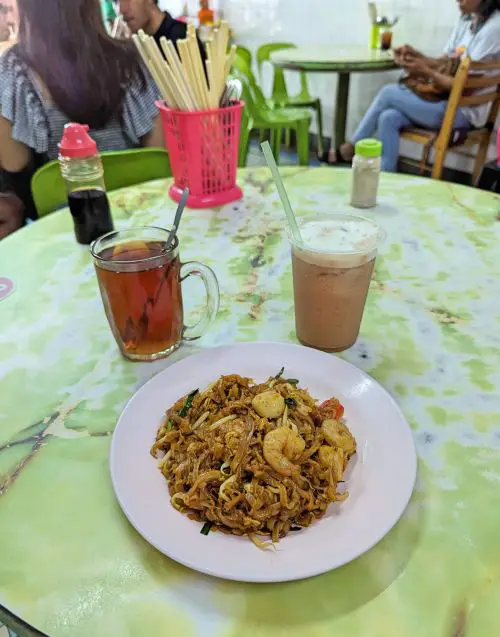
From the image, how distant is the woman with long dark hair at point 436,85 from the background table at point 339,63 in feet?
0.67

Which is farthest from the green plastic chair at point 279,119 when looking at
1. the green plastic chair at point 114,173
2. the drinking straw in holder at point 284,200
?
the drinking straw in holder at point 284,200

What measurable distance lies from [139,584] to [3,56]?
198 centimetres

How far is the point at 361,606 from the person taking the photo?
1.61 ft

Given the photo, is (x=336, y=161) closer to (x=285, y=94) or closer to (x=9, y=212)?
(x=285, y=94)

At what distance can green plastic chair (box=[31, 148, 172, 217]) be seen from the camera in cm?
153

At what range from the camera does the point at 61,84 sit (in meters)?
1.94

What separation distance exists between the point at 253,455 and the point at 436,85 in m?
3.60

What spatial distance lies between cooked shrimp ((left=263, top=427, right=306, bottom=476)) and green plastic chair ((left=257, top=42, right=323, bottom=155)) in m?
4.35

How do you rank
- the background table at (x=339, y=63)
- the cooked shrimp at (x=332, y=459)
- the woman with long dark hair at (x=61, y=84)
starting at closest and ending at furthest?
the cooked shrimp at (x=332, y=459), the woman with long dark hair at (x=61, y=84), the background table at (x=339, y=63)

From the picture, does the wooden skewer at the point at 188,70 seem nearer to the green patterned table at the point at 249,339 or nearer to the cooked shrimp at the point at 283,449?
the green patterned table at the point at 249,339

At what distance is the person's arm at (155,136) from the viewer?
2086 mm

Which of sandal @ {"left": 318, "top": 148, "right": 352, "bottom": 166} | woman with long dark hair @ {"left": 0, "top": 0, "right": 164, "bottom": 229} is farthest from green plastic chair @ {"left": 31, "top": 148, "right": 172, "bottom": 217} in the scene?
sandal @ {"left": 318, "top": 148, "right": 352, "bottom": 166}

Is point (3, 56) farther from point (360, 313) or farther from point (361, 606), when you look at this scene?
point (361, 606)

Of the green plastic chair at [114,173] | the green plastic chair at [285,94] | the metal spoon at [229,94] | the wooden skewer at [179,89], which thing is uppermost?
the wooden skewer at [179,89]
